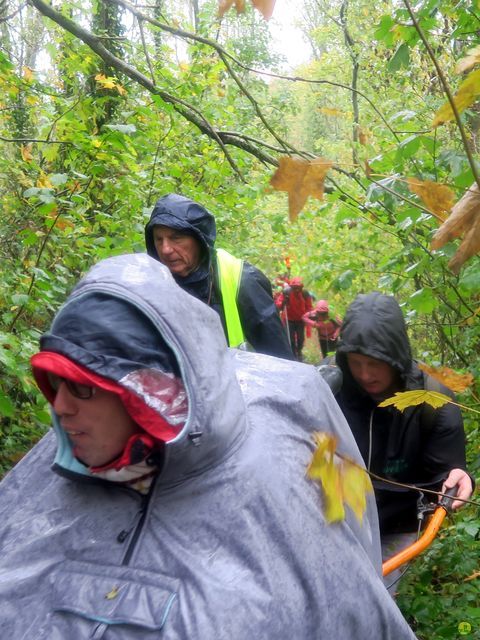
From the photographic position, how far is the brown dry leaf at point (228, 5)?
1.94 meters

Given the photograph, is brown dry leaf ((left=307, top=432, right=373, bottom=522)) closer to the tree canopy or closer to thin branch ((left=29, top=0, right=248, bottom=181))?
the tree canopy

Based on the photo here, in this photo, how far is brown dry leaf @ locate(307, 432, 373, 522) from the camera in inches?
63.9

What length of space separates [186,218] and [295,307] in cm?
743

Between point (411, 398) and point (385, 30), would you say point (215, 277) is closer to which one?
point (385, 30)

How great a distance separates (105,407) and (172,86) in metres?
5.57

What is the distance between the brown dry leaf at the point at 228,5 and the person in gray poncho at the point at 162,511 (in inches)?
29.1

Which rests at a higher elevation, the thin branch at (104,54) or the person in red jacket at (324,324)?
the thin branch at (104,54)

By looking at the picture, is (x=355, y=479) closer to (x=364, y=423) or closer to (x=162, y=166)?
(x=364, y=423)

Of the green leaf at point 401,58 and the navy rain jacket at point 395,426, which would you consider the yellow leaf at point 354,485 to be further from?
the green leaf at point 401,58

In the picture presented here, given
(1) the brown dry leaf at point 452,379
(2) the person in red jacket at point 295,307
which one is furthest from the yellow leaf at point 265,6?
(2) the person in red jacket at point 295,307

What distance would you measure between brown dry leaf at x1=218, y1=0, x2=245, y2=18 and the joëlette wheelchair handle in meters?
1.48

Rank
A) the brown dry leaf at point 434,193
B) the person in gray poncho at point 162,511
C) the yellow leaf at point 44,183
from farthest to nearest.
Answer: the yellow leaf at point 44,183, the brown dry leaf at point 434,193, the person in gray poncho at point 162,511

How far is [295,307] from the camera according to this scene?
11.1 meters

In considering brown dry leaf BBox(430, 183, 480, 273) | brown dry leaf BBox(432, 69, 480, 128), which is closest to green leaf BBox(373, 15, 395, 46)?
brown dry leaf BBox(432, 69, 480, 128)
